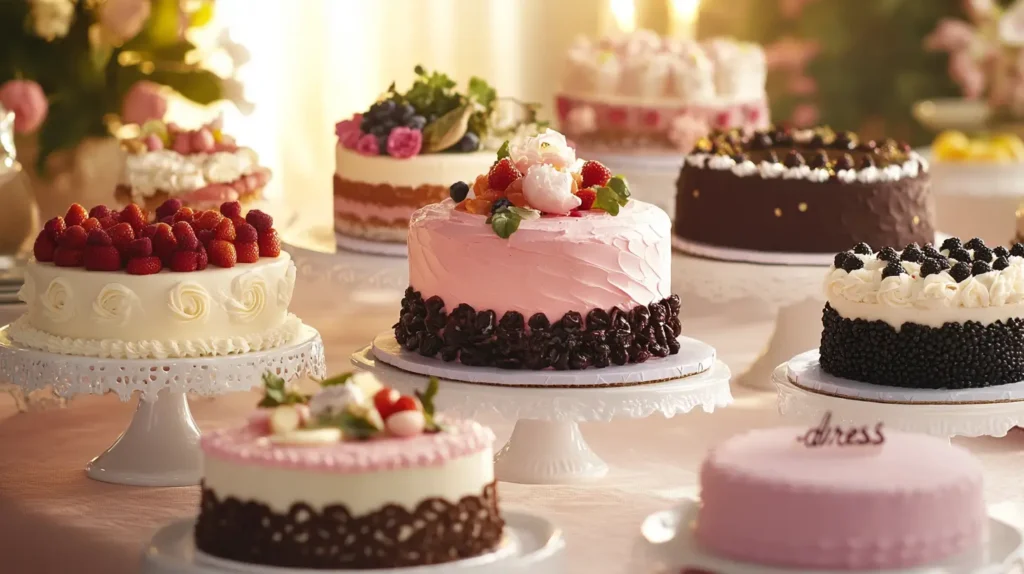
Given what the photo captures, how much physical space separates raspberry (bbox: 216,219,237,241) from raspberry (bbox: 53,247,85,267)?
0.40 m

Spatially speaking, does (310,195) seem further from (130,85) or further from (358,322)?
(130,85)

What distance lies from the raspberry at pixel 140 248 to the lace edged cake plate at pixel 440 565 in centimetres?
144

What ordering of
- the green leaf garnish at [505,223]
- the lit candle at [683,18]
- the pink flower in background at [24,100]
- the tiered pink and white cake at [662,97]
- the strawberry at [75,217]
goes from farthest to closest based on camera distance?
the lit candle at [683,18]
the tiered pink and white cake at [662,97]
the pink flower in background at [24,100]
the strawberry at [75,217]
the green leaf garnish at [505,223]

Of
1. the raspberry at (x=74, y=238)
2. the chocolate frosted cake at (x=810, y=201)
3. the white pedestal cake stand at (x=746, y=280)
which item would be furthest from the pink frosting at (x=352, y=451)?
the chocolate frosted cake at (x=810, y=201)

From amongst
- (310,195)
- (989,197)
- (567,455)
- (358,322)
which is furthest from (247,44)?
(567,455)

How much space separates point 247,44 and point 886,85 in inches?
164

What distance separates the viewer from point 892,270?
16.2 feet

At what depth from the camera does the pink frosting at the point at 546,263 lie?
4.85m

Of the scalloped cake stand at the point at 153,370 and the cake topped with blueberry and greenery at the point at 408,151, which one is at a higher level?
the cake topped with blueberry and greenery at the point at 408,151

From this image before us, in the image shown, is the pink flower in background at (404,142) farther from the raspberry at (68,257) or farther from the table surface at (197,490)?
the raspberry at (68,257)

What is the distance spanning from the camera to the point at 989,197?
29.4 ft

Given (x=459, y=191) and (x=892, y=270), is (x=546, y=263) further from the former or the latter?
(x=892, y=270)

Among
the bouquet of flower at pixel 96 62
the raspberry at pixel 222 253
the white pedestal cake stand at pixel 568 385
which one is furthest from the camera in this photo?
the bouquet of flower at pixel 96 62

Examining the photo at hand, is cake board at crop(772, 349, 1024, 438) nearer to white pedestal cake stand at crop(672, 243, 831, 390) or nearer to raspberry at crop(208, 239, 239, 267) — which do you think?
white pedestal cake stand at crop(672, 243, 831, 390)
